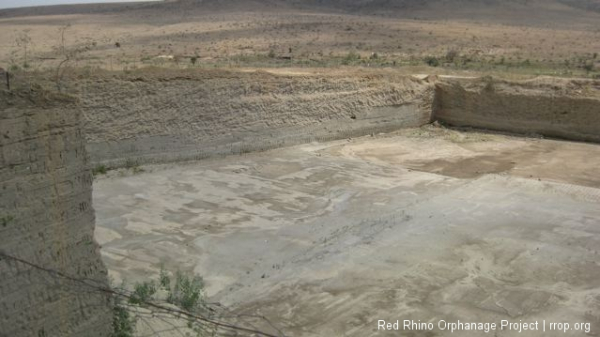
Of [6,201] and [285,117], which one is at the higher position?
[6,201]

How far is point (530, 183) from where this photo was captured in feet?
43.0

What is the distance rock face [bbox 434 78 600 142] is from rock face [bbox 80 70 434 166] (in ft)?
3.54

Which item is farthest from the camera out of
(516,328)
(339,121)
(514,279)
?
(339,121)

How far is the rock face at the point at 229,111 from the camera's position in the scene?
13586 mm

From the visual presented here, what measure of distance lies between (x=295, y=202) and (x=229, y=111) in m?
4.24

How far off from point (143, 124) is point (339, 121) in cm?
554

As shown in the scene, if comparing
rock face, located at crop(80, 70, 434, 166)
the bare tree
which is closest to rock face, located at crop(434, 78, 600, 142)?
rock face, located at crop(80, 70, 434, 166)

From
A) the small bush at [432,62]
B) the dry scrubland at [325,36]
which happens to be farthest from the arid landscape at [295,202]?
the dry scrubland at [325,36]

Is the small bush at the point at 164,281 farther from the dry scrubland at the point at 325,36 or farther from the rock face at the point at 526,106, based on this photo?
the rock face at the point at 526,106

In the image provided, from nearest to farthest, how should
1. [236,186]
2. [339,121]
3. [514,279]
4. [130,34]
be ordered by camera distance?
[514,279]
[236,186]
[339,121]
[130,34]

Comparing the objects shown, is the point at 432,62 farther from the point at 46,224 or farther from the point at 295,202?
the point at 46,224

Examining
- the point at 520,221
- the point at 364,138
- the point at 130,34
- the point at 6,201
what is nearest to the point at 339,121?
the point at 364,138

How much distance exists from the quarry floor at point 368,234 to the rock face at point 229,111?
0.56 metres

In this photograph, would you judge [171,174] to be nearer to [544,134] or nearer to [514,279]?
[514,279]
